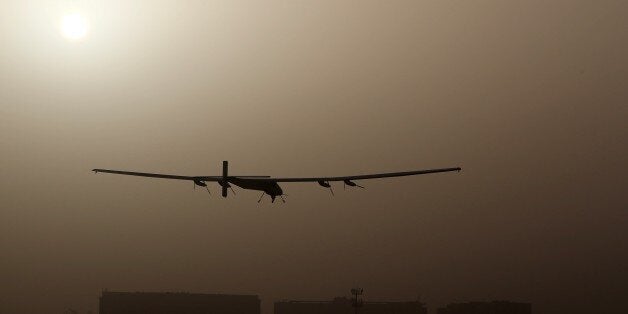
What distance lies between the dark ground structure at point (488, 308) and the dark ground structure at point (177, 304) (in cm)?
2907

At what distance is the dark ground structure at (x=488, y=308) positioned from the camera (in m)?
114

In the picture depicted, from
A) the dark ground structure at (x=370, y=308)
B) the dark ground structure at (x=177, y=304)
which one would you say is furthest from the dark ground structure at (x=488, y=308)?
the dark ground structure at (x=177, y=304)

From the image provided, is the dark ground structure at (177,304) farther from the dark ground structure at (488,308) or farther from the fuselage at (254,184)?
the fuselage at (254,184)

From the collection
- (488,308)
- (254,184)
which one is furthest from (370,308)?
(254,184)

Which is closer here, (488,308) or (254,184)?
(254,184)

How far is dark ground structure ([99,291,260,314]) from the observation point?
11281cm

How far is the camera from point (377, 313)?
117 meters

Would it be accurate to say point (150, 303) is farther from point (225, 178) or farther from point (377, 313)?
point (225, 178)

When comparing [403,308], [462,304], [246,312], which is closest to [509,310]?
[462,304]

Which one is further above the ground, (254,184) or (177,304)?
(254,184)

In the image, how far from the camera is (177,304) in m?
115

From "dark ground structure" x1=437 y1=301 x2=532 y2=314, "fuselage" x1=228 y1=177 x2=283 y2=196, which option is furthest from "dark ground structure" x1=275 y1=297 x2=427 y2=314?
"fuselage" x1=228 y1=177 x2=283 y2=196

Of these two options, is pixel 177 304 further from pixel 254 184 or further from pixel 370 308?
pixel 254 184

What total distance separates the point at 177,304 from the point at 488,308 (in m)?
45.6
